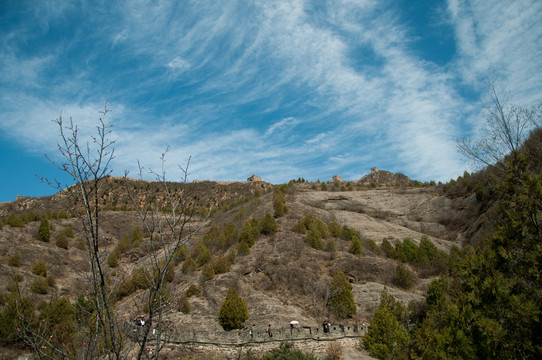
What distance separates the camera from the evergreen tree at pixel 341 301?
92.1 feet

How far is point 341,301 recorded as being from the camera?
92.6 feet

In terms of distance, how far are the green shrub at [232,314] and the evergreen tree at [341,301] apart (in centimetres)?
704

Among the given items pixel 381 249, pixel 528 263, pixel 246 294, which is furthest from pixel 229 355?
pixel 381 249

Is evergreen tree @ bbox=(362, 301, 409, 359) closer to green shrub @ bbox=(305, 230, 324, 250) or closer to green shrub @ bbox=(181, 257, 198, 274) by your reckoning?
green shrub @ bbox=(305, 230, 324, 250)

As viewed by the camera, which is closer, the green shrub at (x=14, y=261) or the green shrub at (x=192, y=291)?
the green shrub at (x=192, y=291)

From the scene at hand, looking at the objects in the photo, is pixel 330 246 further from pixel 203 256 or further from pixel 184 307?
pixel 184 307

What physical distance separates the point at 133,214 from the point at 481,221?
55.4 meters

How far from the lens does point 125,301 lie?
33500mm

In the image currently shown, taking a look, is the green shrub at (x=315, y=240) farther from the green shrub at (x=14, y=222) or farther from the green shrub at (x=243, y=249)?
the green shrub at (x=14, y=222)

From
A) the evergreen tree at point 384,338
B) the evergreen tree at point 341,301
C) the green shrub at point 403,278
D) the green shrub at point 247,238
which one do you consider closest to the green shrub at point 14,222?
the green shrub at point 247,238

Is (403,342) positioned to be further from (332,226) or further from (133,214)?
(133,214)

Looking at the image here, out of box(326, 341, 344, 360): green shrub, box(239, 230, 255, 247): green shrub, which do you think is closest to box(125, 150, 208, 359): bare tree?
box(326, 341, 344, 360): green shrub

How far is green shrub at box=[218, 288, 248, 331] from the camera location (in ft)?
84.0

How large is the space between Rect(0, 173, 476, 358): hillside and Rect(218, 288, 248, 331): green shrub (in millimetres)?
628
